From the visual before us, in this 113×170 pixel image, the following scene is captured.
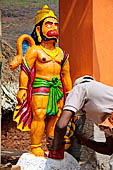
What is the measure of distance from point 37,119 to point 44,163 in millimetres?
437

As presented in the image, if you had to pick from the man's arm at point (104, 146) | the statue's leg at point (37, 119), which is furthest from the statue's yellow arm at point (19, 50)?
the man's arm at point (104, 146)

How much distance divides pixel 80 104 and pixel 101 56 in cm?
137

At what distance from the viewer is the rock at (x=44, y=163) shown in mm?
3309

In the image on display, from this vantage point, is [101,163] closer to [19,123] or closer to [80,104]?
[19,123]

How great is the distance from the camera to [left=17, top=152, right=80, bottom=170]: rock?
331 centimetres

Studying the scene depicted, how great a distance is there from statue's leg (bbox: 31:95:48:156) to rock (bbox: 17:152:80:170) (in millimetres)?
106

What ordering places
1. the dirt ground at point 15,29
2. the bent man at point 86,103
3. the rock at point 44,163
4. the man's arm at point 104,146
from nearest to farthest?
the bent man at point 86,103 < the man's arm at point 104,146 < the rock at point 44,163 < the dirt ground at point 15,29

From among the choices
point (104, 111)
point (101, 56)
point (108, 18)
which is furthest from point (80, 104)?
point (108, 18)

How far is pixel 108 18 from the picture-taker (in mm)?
3898

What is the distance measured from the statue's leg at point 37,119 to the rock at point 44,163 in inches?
4.2

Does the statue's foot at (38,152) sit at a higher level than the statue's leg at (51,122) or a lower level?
lower

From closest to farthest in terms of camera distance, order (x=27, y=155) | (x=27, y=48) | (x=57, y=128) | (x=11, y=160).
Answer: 1. (x=57, y=128)
2. (x=27, y=155)
3. (x=27, y=48)
4. (x=11, y=160)

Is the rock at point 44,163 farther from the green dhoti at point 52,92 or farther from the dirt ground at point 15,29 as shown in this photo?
the dirt ground at point 15,29

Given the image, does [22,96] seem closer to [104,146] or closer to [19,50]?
[19,50]
